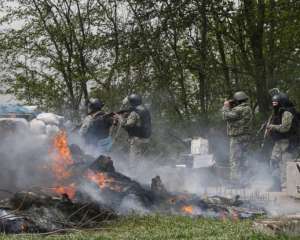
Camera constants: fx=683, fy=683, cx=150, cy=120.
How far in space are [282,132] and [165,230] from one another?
7.41 metres

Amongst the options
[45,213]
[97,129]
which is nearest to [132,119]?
[97,129]

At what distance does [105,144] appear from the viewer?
60.2 ft

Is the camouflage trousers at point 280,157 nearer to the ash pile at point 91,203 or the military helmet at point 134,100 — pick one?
the ash pile at point 91,203

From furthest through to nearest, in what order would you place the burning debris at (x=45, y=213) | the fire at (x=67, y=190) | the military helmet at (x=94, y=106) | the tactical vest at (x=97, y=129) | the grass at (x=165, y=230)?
the military helmet at (x=94, y=106) < the tactical vest at (x=97, y=129) < the fire at (x=67, y=190) < the burning debris at (x=45, y=213) < the grass at (x=165, y=230)

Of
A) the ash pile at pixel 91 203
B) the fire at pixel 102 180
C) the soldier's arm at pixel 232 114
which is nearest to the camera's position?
the ash pile at pixel 91 203

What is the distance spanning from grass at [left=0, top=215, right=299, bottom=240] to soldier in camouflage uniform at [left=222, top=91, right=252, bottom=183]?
6.50m

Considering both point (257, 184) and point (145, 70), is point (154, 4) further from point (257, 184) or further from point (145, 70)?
point (257, 184)

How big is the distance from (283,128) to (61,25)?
2027cm

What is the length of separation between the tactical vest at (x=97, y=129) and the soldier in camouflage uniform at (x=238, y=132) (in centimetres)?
324

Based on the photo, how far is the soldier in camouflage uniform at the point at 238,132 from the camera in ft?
57.0

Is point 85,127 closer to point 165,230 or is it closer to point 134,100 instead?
point 134,100

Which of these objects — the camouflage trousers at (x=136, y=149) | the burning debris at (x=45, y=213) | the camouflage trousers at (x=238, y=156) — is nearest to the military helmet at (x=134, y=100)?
the camouflage trousers at (x=136, y=149)

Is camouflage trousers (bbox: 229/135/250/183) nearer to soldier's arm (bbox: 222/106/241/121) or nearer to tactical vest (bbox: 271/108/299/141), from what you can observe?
soldier's arm (bbox: 222/106/241/121)

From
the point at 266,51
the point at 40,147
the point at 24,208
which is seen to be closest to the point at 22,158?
the point at 40,147
